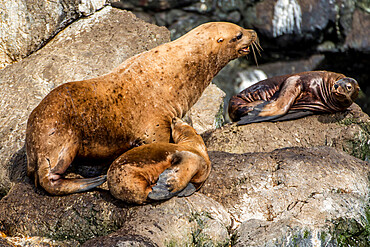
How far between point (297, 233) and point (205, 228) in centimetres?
73

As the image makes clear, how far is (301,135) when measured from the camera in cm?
608

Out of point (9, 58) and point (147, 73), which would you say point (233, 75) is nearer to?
point (9, 58)

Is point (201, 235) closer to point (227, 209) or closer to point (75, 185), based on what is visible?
point (227, 209)

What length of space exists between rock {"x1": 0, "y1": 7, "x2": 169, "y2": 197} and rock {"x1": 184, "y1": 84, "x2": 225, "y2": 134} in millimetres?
1308

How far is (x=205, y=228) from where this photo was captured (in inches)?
154

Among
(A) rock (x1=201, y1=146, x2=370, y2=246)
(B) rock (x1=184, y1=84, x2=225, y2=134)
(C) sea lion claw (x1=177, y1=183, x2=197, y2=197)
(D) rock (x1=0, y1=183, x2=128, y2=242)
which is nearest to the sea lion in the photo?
(D) rock (x1=0, y1=183, x2=128, y2=242)

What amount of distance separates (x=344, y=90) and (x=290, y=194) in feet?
8.16

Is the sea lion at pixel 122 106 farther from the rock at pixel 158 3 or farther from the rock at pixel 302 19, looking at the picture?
the rock at pixel 158 3

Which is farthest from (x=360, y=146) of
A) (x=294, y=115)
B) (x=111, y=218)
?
(x=111, y=218)

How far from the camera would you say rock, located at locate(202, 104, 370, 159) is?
5898 mm

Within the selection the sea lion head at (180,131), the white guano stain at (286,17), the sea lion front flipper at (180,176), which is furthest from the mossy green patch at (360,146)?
the white guano stain at (286,17)

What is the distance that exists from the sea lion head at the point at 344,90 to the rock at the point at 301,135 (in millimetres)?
222

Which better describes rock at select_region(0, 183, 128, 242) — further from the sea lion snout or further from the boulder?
the sea lion snout

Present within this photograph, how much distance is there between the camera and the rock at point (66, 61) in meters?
5.78
